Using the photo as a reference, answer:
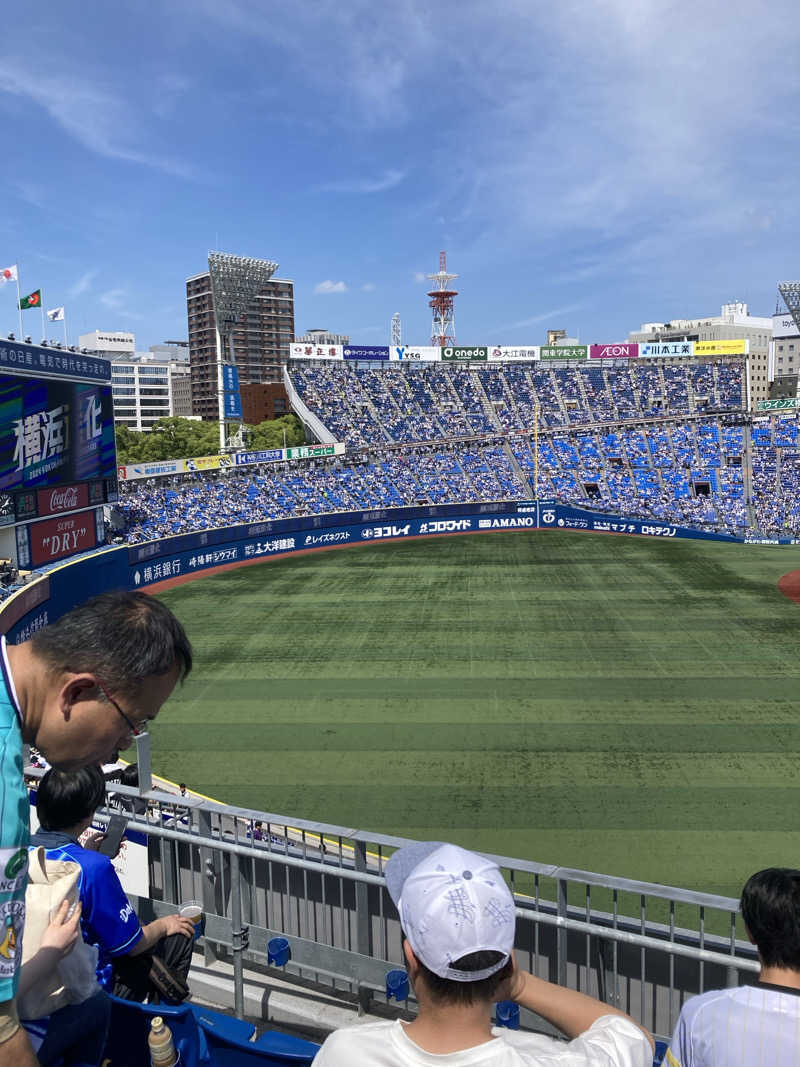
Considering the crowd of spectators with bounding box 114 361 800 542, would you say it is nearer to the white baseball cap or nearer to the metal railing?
the metal railing

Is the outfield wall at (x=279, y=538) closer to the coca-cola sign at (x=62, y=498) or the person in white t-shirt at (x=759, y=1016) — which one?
the coca-cola sign at (x=62, y=498)

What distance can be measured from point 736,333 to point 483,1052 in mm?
159704

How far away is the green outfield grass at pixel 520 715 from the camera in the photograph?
1303cm

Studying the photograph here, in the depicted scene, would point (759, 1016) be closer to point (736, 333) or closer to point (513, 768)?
point (513, 768)

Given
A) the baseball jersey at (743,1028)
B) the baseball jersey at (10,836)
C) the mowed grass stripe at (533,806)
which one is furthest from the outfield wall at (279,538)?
the baseball jersey at (743,1028)

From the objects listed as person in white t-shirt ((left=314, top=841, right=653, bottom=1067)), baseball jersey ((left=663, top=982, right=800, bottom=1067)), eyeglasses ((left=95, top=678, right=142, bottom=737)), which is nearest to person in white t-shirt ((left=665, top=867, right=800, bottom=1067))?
baseball jersey ((left=663, top=982, right=800, bottom=1067))

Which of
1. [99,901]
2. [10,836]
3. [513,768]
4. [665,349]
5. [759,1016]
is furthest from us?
[665,349]

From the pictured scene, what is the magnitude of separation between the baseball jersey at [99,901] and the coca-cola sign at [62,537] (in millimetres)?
25600

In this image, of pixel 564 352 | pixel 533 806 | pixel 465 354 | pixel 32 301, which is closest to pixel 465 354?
pixel 465 354

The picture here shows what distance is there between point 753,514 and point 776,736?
37083mm

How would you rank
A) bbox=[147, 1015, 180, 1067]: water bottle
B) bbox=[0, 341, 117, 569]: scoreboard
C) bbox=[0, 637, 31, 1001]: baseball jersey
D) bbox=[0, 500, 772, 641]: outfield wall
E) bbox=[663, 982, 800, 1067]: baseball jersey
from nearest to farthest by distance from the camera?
bbox=[0, 637, 31, 1001]: baseball jersey < bbox=[663, 982, 800, 1067]: baseball jersey < bbox=[147, 1015, 180, 1067]: water bottle < bbox=[0, 500, 772, 641]: outfield wall < bbox=[0, 341, 117, 569]: scoreboard

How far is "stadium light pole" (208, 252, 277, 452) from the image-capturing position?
53406mm

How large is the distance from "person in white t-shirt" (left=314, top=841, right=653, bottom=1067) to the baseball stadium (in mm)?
2360

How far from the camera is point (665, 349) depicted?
236 feet
